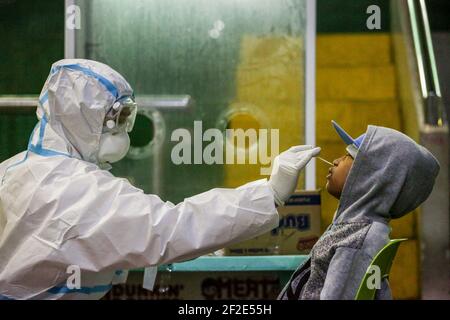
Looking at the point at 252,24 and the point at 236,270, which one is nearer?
the point at 236,270

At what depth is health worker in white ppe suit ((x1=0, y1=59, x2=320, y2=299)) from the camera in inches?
110

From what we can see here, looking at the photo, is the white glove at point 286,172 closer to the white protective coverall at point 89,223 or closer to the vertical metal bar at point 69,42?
the white protective coverall at point 89,223

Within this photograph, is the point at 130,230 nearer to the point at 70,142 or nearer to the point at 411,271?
the point at 70,142

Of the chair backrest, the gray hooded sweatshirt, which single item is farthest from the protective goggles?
the chair backrest

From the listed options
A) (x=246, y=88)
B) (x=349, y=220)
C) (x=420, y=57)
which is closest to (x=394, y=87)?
(x=420, y=57)

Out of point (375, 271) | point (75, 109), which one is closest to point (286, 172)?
point (375, 271)

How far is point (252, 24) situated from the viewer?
4.93 meters

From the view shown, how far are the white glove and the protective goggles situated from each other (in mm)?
597

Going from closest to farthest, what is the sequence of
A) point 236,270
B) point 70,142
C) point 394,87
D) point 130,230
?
point 130,230 → point 70,142 → point 236,270 → point 394,87

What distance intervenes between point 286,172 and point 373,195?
0.29 metres

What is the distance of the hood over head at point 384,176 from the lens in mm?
2828

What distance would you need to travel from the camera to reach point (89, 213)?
280 cm

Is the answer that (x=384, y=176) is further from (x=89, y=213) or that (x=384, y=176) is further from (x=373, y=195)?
(x=89, y=213)

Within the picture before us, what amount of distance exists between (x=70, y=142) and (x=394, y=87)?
2701 mm
